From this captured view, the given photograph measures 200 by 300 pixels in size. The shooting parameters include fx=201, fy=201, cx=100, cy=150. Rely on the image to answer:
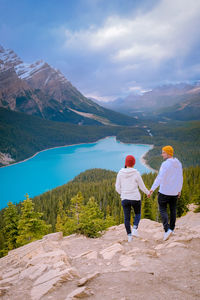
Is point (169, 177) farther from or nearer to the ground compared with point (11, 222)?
farther from the ground

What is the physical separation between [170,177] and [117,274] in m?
3.77

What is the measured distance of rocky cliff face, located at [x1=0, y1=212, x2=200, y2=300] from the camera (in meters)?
4.73

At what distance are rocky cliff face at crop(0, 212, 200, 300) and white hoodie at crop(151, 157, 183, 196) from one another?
6.63 ft

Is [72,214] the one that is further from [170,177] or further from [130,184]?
[170,177]

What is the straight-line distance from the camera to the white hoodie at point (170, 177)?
7.48m

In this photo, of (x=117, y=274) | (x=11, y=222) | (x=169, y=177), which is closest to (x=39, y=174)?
(x=11, y=222)

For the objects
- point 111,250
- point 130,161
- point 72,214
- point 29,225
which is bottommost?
point 72,214

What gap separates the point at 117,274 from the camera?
580cm

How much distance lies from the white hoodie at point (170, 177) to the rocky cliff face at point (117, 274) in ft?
6.63

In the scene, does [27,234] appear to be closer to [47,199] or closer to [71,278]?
[71,278]

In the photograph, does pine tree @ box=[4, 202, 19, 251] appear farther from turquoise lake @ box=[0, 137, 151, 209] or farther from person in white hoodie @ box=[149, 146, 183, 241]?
turquoise lake @ box=[0, 137, 151, 209]

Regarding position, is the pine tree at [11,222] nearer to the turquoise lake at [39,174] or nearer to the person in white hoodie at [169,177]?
the person in white hoodie at [169,177]

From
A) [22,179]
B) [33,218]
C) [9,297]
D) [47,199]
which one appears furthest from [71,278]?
[22,179]

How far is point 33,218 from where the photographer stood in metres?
20.8
